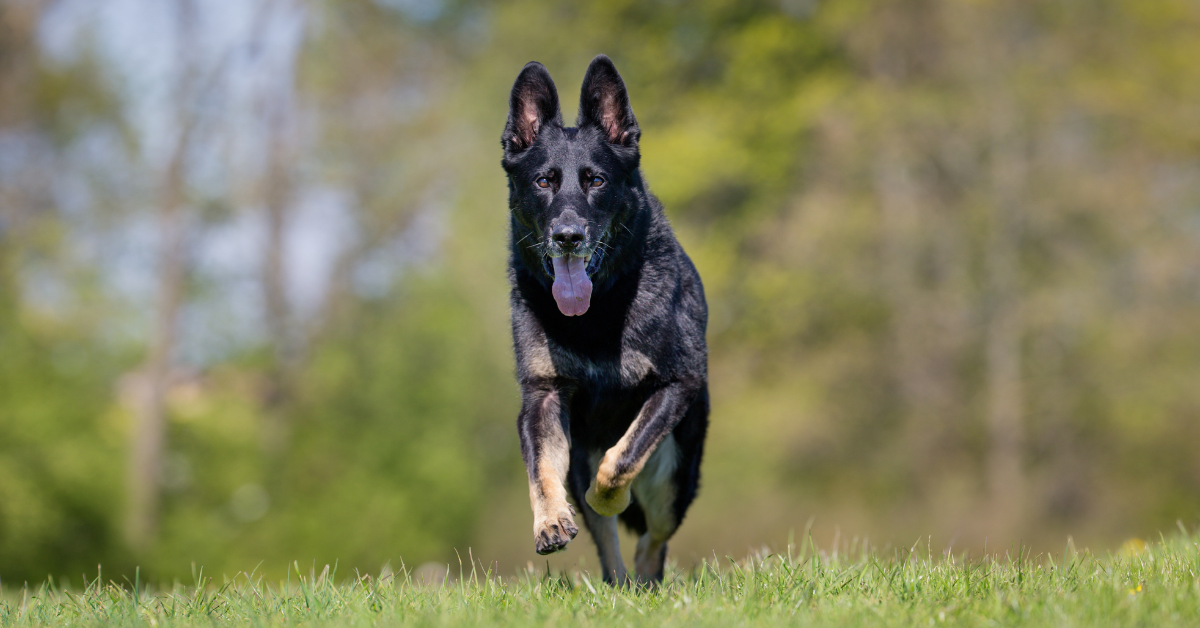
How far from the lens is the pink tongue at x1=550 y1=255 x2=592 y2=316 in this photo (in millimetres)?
4992

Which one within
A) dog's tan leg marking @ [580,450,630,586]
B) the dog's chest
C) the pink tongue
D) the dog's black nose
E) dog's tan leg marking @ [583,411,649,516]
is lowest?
dog's tan leg marking @ [580,450,630,586]

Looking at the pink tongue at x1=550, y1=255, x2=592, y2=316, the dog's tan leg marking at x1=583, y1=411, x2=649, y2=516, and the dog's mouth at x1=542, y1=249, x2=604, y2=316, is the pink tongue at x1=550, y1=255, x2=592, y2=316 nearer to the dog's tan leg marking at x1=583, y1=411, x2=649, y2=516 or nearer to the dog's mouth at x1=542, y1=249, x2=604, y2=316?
the dog's mouth at x1=542, y1=249, x2=604, y2=316

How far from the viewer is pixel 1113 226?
23000 millimetres

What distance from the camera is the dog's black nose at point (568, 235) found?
488cm

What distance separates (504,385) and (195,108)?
1089 cm

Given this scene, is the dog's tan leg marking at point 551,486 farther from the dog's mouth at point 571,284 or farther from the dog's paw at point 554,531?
the dog's mouth at point 571,284

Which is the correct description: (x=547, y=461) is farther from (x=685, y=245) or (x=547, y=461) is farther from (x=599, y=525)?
(x=685, y=245)

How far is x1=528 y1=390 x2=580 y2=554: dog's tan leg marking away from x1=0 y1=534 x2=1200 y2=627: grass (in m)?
0.26

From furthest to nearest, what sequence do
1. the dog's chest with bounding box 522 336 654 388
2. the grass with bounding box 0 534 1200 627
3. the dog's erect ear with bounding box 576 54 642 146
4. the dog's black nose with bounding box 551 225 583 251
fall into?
the dog's erect ear with bounding box 576 54 642 146, the dog's chest with bounding box 522 336 654 388, the dog's black nose with bounding box 551 225 583 251, the grass with bounding box 0 534 1200 627

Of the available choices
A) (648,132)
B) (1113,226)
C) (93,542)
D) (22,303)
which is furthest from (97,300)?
(1113,226)

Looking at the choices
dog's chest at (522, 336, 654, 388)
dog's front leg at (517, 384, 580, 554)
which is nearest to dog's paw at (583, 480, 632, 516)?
dog's front leg at (517, 384, 580, 554)

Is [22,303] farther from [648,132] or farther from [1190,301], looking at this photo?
[1190,301]

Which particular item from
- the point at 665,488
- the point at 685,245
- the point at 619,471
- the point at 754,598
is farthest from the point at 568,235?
the point at 685,245

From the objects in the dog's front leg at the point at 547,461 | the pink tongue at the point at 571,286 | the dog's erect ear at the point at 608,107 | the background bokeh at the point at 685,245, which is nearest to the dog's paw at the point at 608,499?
the dog's front leg at the point at 547,461
